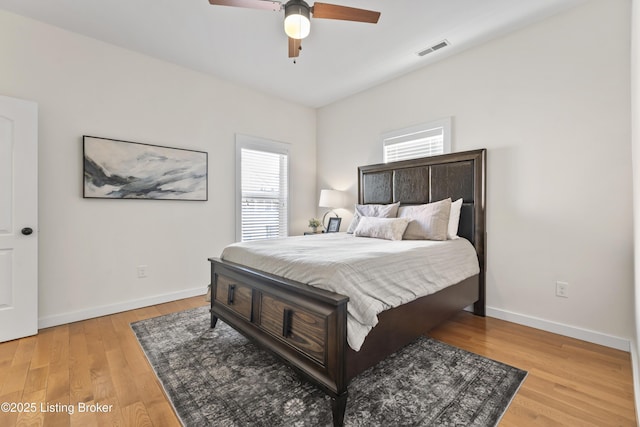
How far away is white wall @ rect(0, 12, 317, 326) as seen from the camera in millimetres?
2686

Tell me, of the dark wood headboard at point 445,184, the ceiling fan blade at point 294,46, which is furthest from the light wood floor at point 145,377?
the ceiling fan blade at point 294,46

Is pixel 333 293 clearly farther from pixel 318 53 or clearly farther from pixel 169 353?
pixel 318 53

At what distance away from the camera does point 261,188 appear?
170 inches

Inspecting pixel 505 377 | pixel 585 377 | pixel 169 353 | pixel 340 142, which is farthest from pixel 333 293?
pixel 340 142

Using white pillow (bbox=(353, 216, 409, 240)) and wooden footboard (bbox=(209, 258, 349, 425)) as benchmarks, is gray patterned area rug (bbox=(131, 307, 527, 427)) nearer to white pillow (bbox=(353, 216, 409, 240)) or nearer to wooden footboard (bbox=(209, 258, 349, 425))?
wooden footboard (bbox=(209, 258, 349, 425))

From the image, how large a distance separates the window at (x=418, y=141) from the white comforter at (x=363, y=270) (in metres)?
1.31

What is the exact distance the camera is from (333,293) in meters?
1.54

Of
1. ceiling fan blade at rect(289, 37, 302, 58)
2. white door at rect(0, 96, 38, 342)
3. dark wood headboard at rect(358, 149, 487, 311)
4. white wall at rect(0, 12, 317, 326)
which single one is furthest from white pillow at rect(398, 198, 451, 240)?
white door at rect(0, 96, 38, 342)

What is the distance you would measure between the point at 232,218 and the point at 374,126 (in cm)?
236

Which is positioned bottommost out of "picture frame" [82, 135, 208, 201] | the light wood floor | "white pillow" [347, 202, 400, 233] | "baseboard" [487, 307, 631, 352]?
the light wood floor

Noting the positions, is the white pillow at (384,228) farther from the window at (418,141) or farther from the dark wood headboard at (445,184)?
the window at (418,141)

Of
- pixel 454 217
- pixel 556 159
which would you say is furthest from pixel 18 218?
pixel 556 159

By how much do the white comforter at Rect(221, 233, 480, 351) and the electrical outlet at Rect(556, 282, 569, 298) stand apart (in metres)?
0.78

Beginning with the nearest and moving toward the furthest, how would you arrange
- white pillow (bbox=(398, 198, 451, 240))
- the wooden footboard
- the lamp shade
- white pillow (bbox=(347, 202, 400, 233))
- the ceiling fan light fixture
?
1. the wooden footboard
2. the ceiling fan light fixture
3. white pillow (bbox=(398, 198, 451, 240))
4. white pillow (bbox=(347, 202, 400, 233))
5. the lamp shade
